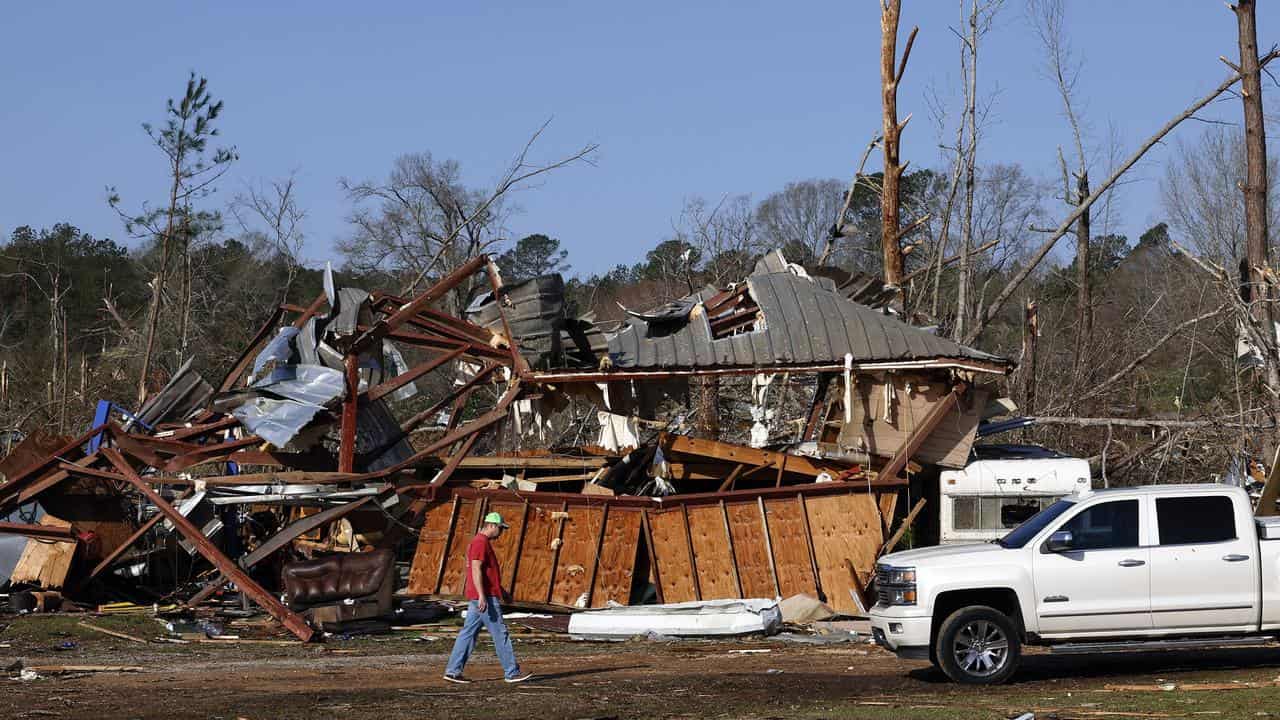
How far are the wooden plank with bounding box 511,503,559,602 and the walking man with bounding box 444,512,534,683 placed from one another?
230 inches

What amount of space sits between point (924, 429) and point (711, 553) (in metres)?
3.52

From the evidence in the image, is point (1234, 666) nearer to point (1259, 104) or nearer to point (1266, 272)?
point (1266, 272)

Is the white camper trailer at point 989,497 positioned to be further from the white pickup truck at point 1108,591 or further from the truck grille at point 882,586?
the white pickup truck at point 1108,591

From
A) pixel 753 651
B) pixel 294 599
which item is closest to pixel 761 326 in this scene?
pixel 753 651

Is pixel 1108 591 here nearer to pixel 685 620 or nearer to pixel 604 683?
pixel 604 683

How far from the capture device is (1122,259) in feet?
247

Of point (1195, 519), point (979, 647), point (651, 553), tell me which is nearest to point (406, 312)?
point (651, 553)

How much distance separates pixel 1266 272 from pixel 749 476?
845 cm

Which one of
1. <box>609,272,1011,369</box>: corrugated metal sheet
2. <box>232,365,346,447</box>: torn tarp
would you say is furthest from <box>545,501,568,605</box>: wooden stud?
<box>232,365,346,447</box>: torn tarp

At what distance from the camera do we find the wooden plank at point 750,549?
1812 centimetres

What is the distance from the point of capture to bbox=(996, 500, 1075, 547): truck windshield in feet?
41.6

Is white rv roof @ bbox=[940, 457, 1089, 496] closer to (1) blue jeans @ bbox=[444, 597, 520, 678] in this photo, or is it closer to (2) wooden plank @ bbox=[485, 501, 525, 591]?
(2) wooden plank @ bbox=[485, 501, 525, 591]

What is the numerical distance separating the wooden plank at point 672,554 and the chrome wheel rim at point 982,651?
632cm

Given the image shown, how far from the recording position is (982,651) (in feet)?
40.2
